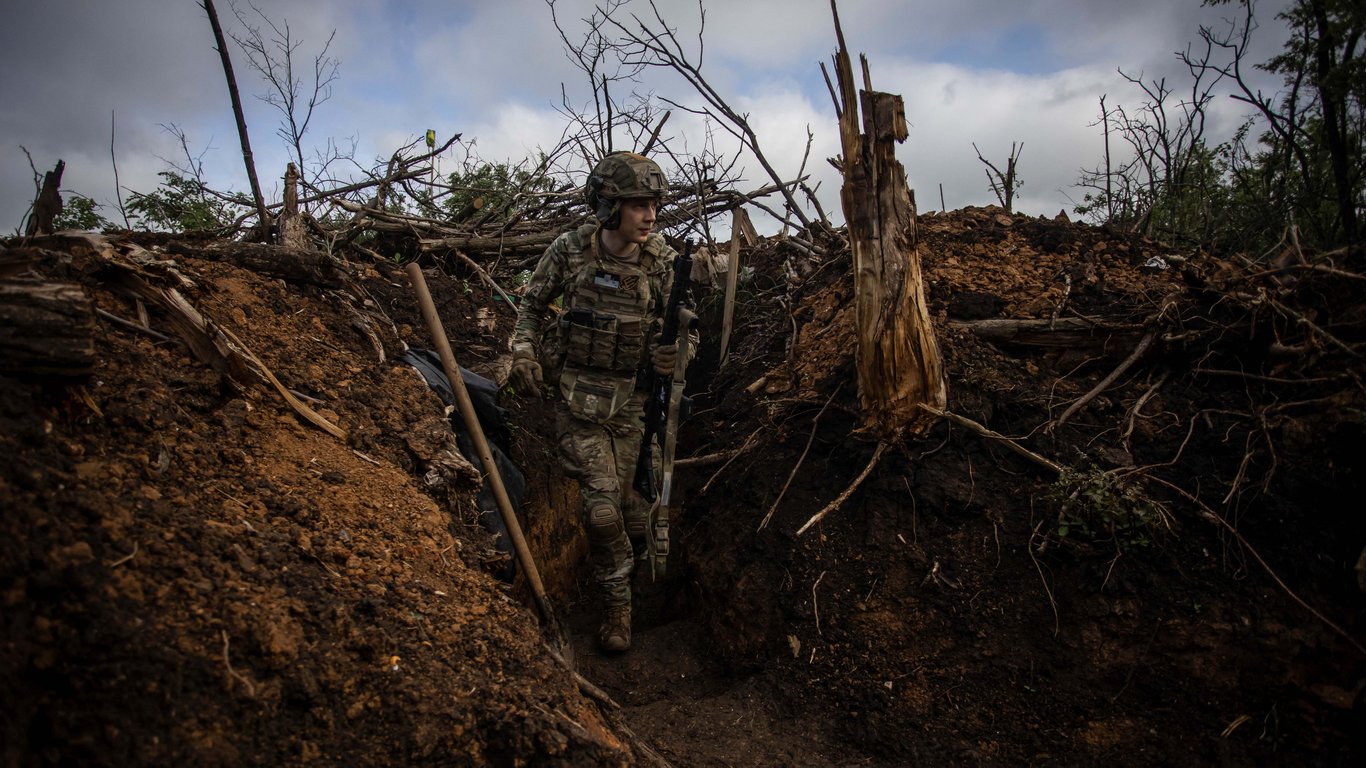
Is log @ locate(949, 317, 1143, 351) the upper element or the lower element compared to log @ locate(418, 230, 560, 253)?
lower

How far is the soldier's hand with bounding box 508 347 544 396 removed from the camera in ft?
12.7

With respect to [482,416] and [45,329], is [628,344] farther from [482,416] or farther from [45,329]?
[45,329]

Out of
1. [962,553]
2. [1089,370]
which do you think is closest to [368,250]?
[962,553]

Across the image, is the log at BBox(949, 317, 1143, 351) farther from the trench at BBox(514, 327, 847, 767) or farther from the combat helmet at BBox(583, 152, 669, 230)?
the combat helmet at BBox(583, 152, 669, 230)

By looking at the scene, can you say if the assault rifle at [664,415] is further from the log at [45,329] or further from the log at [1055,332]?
the log at [45,329]

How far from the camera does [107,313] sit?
2771mm

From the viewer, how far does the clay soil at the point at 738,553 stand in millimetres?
1822

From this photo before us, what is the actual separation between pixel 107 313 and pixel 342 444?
0.99 metres

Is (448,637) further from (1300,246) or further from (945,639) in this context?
(1300,246)

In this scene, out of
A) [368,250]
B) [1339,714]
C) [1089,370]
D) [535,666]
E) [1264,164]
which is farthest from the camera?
[1264,164]

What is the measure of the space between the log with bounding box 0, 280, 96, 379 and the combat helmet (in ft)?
7.84

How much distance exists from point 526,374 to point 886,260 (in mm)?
2000

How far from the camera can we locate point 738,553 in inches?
166

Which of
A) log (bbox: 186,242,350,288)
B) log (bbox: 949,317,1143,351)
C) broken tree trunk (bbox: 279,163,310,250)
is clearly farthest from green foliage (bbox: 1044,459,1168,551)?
broken tree trunk (bbox: 279,163,310,250)
